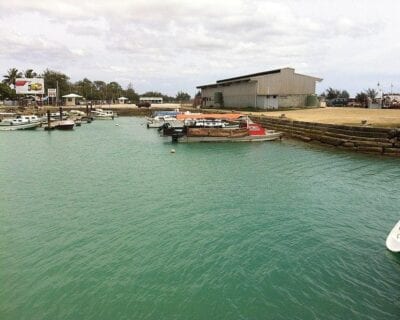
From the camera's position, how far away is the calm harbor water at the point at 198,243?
36.4ft

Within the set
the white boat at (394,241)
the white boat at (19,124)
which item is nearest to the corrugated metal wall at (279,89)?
the white boat at (19,124)

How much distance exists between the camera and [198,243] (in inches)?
600

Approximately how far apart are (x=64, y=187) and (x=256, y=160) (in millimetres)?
17113

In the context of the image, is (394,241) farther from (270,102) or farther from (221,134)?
(270,102)

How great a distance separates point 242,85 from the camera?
80.1 meters

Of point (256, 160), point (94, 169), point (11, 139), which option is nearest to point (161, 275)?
point (94, 169)

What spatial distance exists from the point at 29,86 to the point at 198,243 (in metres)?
98.8

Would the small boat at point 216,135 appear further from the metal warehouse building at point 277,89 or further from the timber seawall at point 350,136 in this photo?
the metal warehouse building at point 277,89

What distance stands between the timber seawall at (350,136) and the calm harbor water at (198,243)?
305 inches

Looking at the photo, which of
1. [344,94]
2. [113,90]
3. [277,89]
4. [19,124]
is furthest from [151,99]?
[19,124]

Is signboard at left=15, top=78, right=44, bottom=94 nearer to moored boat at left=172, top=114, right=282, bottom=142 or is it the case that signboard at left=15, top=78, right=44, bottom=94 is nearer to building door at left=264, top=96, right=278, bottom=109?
building door at left=264, top=96, right=278, bottom=109

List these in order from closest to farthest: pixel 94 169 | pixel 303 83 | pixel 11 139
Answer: pixel 94 169 < pixel 11 139 < pixel 303 83

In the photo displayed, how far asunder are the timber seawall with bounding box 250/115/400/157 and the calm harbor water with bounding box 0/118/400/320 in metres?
7.74

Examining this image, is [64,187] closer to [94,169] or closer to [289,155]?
[94,169]
